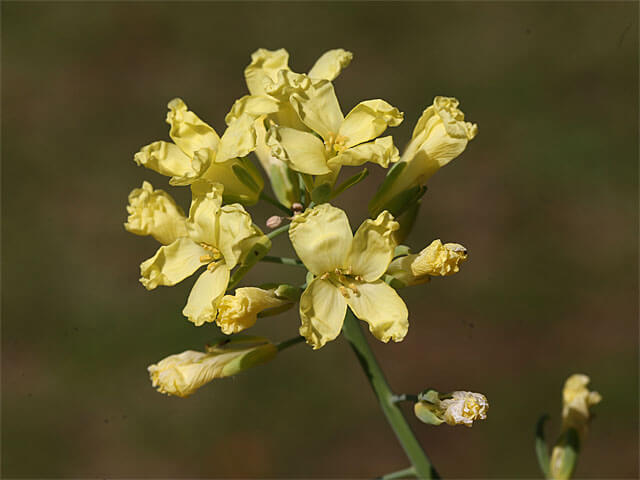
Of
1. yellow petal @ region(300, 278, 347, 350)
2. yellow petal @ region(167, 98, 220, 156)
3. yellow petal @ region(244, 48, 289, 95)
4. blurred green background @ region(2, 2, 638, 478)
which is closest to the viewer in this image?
yellow petal @ region(300, 278, 347, 350)

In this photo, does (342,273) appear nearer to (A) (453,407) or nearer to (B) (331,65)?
(A) (453,407)

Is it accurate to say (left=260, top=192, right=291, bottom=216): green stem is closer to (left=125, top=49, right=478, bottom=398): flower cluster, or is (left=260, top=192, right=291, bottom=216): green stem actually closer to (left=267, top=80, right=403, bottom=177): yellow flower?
(left=125, top=49, right=478, bottom=398): flower cluster

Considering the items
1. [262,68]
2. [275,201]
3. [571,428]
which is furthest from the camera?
[571,428]

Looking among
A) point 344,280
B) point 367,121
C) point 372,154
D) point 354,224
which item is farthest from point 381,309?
point 354,224

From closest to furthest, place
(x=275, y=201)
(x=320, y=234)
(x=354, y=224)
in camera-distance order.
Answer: (x=320, y=234) → (x=275, y=201) → (x=354, y=224)

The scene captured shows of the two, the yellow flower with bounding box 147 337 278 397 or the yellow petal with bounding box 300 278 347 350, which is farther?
the yellow flower with bounding box 147 337 278 397

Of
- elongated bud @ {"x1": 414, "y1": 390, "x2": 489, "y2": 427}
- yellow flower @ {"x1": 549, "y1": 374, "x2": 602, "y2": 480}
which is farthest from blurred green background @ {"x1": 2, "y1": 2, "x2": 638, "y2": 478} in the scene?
elongated bud @ {"x1": 414, "y1": 390, "x2": 489, "y2": 427}
